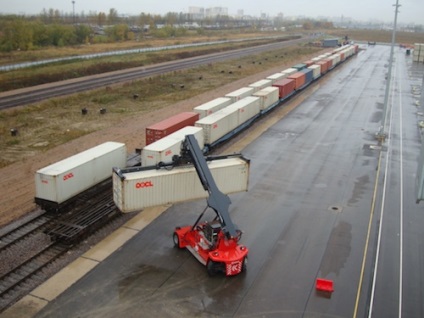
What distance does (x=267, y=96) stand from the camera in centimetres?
5800

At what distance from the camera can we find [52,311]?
1977 cm

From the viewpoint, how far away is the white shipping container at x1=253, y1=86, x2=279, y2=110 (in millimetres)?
56906

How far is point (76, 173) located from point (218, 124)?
57.0 feet

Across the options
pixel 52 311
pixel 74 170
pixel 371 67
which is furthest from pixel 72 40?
pixel 52 311

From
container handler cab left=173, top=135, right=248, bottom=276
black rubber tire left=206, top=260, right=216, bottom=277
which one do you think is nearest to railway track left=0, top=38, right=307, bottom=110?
container handler cab left=173, top=135, right=248, bottom=276

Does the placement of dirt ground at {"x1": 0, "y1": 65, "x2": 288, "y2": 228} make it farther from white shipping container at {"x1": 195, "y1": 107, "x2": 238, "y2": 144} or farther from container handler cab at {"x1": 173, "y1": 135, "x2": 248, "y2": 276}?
container handler cab at {"x1": 173, "y1": 135, "x2": 248, "y2": 276}

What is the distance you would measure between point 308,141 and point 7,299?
116 feet

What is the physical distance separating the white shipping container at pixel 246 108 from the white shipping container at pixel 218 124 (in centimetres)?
120

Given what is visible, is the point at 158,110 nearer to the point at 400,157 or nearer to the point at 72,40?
the point at 400,157

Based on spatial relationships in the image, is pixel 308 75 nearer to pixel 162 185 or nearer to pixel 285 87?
pixel 285 87

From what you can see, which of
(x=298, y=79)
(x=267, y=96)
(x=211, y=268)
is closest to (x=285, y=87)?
(x=298, y=79)

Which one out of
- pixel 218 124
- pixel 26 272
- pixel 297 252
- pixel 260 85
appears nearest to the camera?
pixel 26 272

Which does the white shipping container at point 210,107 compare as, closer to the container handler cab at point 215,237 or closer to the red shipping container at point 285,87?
the red shipping container at point 285,87

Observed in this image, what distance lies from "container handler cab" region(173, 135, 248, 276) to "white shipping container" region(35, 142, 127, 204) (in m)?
8.43
